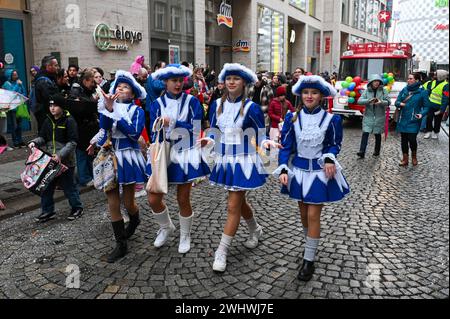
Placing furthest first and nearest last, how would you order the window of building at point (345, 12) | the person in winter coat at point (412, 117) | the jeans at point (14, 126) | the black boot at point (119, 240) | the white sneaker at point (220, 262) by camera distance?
the window of building at point (345, 12)
the jeans at point (14, 126)
the person in winter coat at point (412, 117)
the black boot at point (119, 240)
the white sneaker at point (220, 262)

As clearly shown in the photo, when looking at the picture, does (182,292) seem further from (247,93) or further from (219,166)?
(247,93)

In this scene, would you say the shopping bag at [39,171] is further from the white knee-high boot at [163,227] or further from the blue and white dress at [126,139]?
the white knee-high boot at [163,227]

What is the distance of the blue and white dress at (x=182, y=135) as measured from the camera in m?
3.86

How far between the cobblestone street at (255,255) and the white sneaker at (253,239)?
0.17 ft

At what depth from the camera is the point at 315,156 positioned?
3447 mm

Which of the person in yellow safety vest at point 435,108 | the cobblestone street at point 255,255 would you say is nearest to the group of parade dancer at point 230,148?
the cobblestone street at point 255,255

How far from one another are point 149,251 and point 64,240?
1.03m

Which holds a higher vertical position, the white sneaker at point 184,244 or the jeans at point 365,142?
the jeans at point 365,142

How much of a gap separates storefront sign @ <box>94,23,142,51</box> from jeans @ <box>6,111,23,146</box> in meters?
3.19

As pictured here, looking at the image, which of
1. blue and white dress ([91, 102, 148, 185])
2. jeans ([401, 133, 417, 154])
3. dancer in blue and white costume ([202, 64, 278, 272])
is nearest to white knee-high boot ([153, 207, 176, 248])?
blue and white dress ([91, 102, 148, 185])

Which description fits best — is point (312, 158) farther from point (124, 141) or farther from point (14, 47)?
point (14, 47)

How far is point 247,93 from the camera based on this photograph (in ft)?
12.7

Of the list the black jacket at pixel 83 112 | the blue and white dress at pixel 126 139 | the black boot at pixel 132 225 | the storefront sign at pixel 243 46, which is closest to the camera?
the blue and white dress at pixel 126 139
